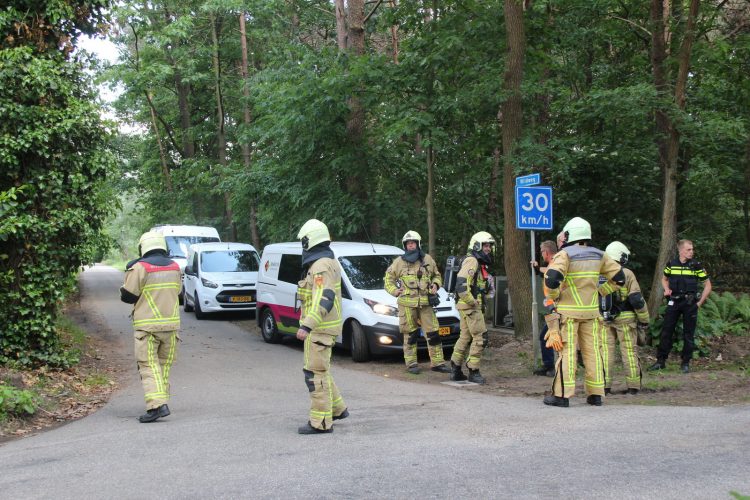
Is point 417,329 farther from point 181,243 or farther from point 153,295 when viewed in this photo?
point 181,243

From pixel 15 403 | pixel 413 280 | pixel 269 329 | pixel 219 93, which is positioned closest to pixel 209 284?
pixel 269 329

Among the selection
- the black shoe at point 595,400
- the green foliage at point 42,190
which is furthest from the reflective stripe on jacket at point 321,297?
the green foliage at point 42,190

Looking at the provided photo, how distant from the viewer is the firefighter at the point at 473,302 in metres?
9.48

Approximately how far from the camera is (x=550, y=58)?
13.6m

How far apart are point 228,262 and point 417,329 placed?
29.0 feet

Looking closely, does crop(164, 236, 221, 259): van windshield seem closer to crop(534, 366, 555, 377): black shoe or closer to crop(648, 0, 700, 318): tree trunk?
crop(534, 366, 555, 377): black shoe

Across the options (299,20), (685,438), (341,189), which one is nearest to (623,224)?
(341,189)

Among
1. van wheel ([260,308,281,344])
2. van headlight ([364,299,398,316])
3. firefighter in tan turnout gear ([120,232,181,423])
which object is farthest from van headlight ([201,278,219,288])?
firefighter in tan turnout gear ([120,232,181,423])

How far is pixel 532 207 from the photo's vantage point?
1017 cm

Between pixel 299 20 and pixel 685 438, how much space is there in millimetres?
21430

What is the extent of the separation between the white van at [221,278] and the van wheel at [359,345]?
587 cm

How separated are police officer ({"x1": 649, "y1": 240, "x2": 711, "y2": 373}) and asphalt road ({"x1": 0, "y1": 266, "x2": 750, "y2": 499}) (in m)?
3.01

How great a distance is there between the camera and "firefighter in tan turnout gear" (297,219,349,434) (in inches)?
254

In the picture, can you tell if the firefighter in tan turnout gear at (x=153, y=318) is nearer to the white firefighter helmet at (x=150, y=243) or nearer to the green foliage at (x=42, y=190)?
the white firefighter helmet at (x=150, y=243)
